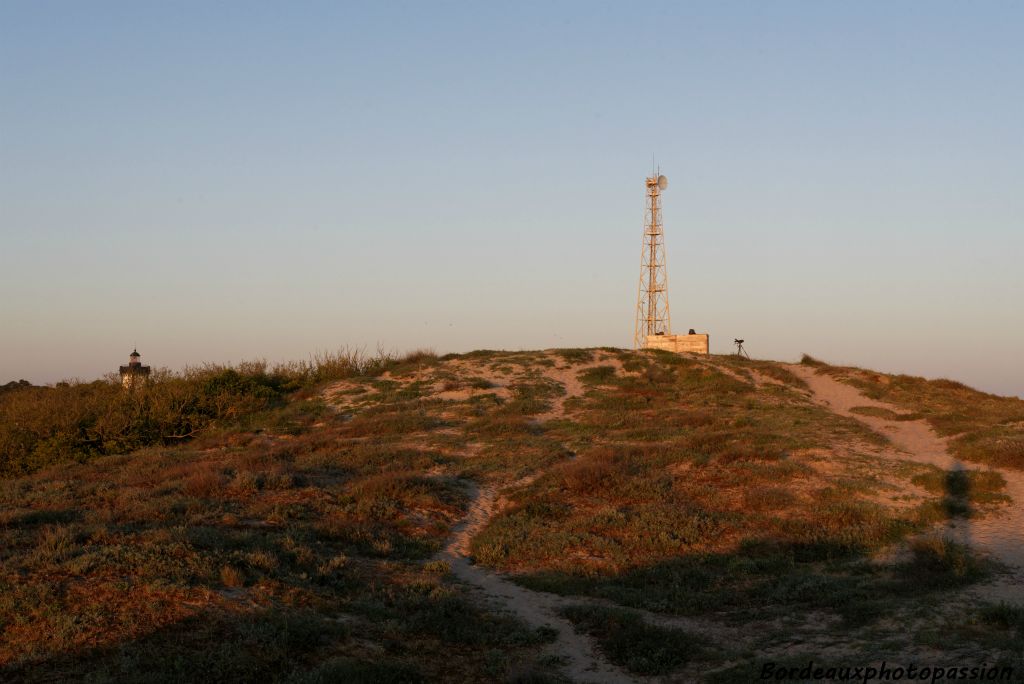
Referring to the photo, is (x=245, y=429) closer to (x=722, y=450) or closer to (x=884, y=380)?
(x=722, y=450)

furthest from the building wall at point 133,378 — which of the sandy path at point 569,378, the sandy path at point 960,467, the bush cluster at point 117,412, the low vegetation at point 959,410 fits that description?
the low vegetation at point 959,410

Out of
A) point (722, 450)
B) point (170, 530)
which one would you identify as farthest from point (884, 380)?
point (170, 530)

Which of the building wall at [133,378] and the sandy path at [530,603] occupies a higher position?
the building wall at [133,378]

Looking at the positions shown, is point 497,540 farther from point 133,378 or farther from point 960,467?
point 133,378

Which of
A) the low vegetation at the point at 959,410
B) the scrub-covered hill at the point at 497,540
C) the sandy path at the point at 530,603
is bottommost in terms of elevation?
the sandy path at the point at 530,603

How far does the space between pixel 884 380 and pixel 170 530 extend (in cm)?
3131

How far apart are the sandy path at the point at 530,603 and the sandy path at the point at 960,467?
5.36m

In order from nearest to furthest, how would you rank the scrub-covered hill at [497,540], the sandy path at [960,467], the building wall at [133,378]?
the scrub-covered hill at [497,540] → the sandy path at [960,467] → the building wall at [133,378]

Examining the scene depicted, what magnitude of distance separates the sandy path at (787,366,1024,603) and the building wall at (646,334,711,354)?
358 inches

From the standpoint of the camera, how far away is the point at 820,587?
11.3m

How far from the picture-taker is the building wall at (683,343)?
44.7 m

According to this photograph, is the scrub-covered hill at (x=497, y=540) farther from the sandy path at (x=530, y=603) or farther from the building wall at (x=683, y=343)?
the building wall at (x=683, y=343)

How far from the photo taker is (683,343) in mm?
A: 45250

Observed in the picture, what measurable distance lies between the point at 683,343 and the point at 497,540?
32.7m
